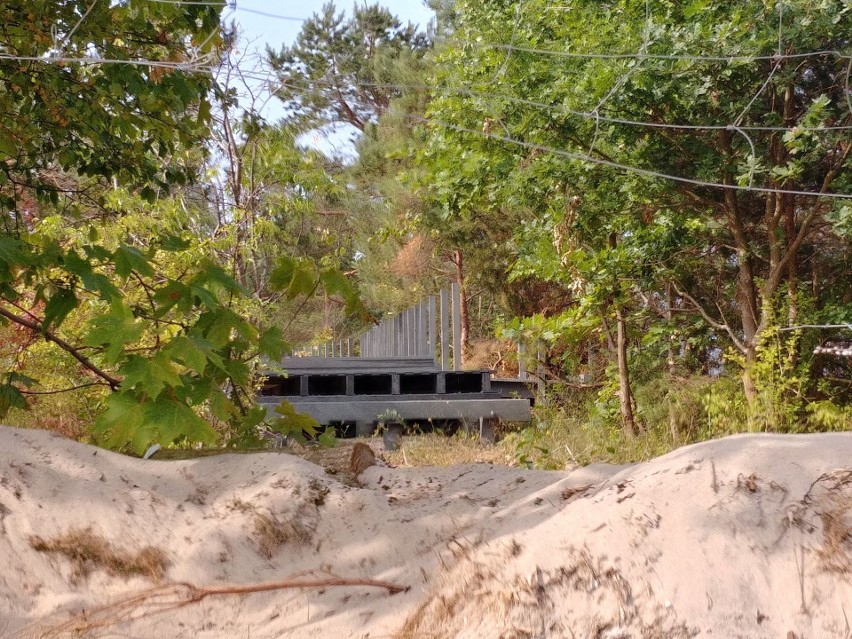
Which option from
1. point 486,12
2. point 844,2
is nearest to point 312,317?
point 486,12

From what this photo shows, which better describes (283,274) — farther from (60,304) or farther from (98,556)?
(98,556)

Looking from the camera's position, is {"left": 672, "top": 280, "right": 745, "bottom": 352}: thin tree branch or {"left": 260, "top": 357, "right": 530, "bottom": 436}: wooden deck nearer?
{"left": 672, "top": 280, "right": 745, "bottom": 352}: thin tree branch

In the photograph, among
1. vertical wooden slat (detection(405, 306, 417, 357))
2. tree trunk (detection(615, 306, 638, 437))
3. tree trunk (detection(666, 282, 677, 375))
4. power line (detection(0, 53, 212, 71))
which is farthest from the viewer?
vertical wooden slat (detection(405, 306, 417, 357))

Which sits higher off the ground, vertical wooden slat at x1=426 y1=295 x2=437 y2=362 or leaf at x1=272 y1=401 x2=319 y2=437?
vertical wooden slat at x1=426 y1=295 x2=437 y2=362

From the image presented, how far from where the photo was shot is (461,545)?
2.45 metres

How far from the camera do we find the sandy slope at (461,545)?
2.07 metres

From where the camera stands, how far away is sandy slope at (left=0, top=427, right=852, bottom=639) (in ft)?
6.79

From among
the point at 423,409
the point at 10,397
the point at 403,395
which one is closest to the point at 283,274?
the point at 10,397

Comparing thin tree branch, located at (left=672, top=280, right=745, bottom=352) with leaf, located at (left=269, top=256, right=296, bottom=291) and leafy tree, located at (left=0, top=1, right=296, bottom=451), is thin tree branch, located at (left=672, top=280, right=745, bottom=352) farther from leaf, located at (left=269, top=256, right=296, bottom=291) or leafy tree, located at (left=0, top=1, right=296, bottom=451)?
leaf, located at (left=269, top=256, right=296, bottom=291)

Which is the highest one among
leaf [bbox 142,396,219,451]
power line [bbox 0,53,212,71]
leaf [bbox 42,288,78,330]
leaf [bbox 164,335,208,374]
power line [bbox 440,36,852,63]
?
power line [bbox 440,36,852,63]

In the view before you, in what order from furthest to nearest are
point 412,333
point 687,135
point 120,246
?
point 412,333, point 687,135, point 120,246

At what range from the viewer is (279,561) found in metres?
2.57

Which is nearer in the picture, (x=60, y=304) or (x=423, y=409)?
(x=60, y=304)

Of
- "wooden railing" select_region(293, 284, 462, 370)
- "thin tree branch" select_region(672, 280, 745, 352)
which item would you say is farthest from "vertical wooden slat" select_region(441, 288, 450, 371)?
"thin tree branch" select_region(672, 280, 745, 352)
